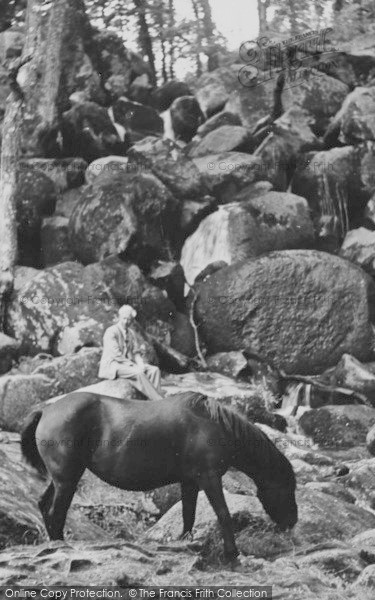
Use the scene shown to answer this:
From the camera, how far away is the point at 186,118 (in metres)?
31.8

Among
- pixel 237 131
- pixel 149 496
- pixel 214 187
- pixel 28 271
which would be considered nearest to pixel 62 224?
pixel 28 271

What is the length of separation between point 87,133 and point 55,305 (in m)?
9.64

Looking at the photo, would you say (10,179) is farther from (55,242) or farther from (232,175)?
(232,175)

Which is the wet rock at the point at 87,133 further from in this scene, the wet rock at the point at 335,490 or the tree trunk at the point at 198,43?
the wet rock at the point at 335,490

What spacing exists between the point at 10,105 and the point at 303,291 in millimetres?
9355

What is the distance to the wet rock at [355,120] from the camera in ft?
87.2

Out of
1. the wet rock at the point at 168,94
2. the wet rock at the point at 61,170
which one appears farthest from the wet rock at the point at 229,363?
the wet rock at the point at 168,94

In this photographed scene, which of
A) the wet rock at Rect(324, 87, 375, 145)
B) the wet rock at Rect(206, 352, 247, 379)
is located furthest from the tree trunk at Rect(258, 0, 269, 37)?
the wet rock at Rect(206, 352, 247, 379)

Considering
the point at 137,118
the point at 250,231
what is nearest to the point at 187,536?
the point at 250,231

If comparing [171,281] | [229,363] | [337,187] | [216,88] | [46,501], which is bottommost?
[229,363]

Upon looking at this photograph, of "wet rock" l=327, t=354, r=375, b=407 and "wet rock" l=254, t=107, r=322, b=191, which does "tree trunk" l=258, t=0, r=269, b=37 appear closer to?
"wet rock" l=254, t=107, r=322, b=191

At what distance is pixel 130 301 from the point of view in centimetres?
2086

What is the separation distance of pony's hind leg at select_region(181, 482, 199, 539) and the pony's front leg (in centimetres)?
30

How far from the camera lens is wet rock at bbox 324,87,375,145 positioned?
26.6 m
